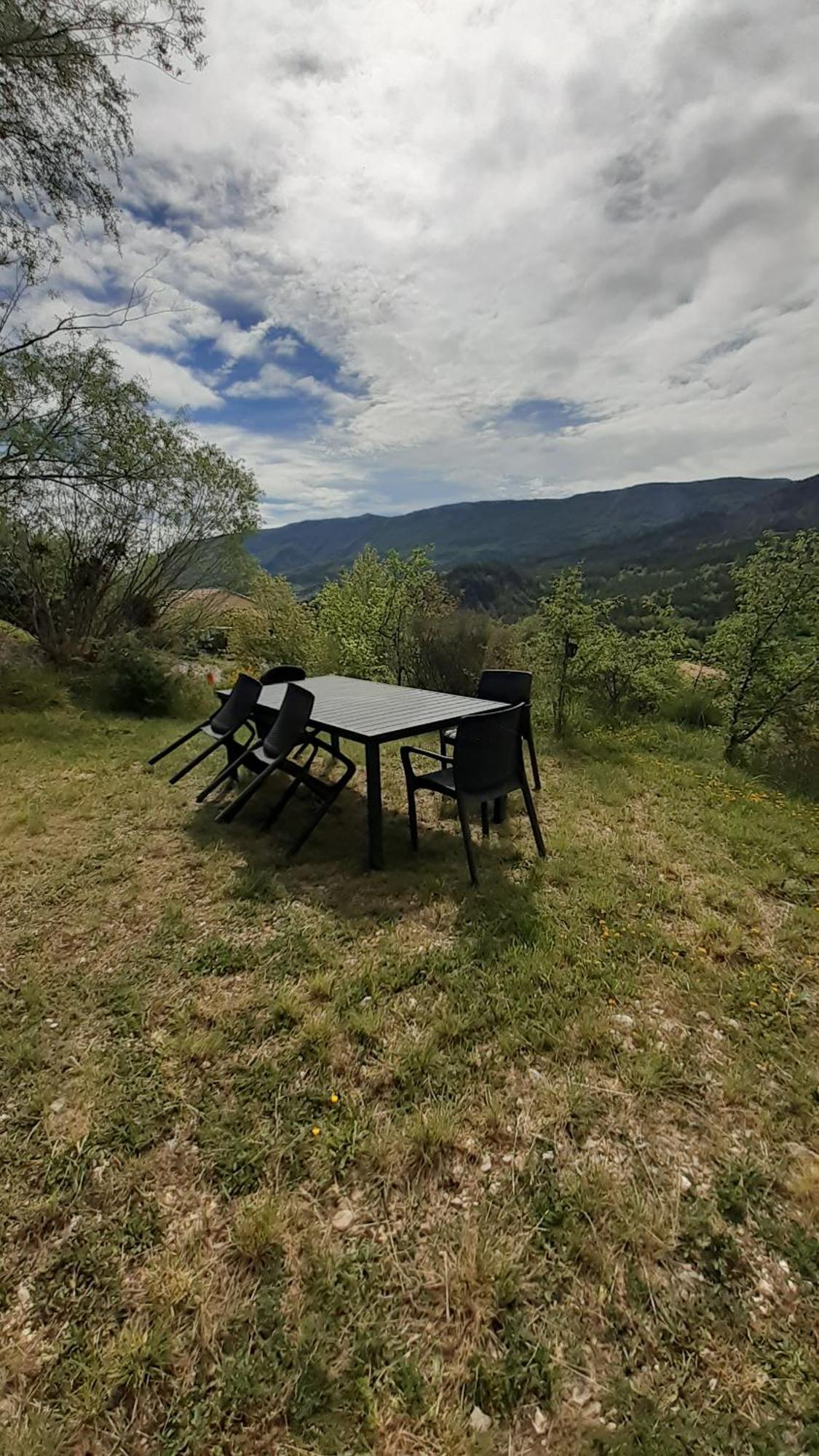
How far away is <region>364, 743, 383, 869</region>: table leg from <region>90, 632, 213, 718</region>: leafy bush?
4939mm

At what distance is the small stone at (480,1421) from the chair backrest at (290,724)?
2664 mm

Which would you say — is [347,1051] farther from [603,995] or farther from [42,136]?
[42,136]

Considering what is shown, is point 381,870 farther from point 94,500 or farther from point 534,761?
point 94,500

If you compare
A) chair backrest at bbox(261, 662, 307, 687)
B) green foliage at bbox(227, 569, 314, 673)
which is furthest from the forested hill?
chair backrest at bbox(261, 662, 307, 687)

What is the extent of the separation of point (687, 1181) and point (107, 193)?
813cm

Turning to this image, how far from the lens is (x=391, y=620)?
985 centimetres

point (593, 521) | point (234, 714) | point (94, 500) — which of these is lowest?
point (234, 714)

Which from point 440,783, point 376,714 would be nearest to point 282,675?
point 376,714

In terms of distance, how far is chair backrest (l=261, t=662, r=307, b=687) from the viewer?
493cm

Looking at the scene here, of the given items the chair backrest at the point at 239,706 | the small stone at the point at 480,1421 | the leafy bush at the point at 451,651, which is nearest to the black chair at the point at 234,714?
the chair backrest at the point at 239,706

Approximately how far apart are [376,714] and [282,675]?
1959mm

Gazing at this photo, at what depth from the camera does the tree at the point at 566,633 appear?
19.5ft

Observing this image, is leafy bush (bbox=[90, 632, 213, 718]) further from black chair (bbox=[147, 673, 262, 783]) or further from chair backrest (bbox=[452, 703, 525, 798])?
chair backrest (bbox=[452, 703, 525, 798])

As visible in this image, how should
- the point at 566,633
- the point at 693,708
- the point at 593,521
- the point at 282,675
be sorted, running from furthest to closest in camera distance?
1. the point at 593,521
2. the point at 693,708
3. the point at 566,633
4. the point at 282,675
